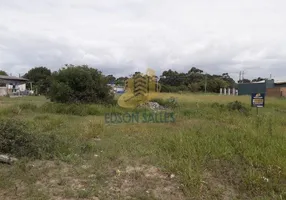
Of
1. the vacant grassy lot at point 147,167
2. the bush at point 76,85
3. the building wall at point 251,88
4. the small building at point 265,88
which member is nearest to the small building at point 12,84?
the bush at point 76,85

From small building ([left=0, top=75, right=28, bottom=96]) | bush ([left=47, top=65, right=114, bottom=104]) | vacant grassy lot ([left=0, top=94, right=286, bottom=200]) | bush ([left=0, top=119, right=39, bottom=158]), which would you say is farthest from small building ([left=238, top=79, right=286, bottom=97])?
bush ([left=0, top=119, right=39, bottom=158])

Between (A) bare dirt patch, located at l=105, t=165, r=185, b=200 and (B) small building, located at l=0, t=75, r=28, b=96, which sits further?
(B) small building, located at l=0, t=75, r=28, b=96

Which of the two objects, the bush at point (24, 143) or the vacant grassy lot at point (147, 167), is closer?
the vacant grassy lot at point (147, 167)

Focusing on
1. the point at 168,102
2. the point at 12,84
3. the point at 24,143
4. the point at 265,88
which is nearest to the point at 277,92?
the point at 265,88

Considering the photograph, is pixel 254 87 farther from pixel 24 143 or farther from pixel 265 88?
pixel 24 143

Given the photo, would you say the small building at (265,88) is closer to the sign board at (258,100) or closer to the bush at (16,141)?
the sign board at (258,100)

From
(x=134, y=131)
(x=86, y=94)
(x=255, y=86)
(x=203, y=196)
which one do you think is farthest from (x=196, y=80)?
(x=203, y=196)

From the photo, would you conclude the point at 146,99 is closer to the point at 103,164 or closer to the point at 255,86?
the point at 103,164

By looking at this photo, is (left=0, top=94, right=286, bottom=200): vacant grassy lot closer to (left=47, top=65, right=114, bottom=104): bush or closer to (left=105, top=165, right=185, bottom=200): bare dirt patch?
(left=105, top=165, right=185, bottom=200): bare dirt patch

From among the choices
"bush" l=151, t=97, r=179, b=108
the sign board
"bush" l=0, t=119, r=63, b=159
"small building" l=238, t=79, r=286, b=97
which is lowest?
"bush" l=0, t=119, r=63, b=159

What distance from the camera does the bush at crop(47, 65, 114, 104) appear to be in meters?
13.4

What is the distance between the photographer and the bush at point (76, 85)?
1345 centimetres

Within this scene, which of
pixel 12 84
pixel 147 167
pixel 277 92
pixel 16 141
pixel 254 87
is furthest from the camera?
pixel 12 84

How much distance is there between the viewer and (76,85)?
13836mm
